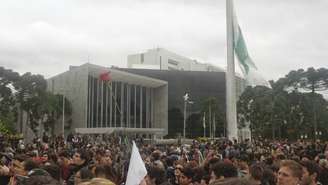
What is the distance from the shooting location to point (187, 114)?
281ft

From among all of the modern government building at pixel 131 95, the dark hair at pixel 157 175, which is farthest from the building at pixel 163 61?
the dark hair at pixel 157 175

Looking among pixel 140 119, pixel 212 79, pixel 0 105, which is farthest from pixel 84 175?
pixel 212 79

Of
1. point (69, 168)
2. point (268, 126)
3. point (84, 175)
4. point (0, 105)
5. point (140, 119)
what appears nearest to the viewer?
point (84, 175)

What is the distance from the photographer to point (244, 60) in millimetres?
32469

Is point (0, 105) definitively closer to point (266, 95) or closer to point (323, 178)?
point (266, 95)

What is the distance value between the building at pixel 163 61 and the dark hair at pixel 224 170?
4195 inches

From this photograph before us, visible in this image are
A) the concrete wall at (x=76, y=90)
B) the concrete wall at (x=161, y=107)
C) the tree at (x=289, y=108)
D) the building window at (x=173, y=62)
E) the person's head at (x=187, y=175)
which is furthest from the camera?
the building window at (x=173, y=62)

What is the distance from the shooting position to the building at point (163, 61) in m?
118

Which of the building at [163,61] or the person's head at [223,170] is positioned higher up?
the building at [163,61]

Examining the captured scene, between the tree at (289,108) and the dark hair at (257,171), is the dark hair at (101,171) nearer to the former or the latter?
the dark hair at (257,171)

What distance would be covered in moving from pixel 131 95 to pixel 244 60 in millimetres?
48196

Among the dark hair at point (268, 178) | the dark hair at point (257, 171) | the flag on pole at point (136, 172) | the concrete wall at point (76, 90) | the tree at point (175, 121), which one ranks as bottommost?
the dark hair at point (268, 178)

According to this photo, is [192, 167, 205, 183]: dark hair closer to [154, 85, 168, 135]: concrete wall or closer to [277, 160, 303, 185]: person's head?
[277, 160, 303, 185]: person's head

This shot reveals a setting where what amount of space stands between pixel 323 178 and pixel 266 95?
58806mm
